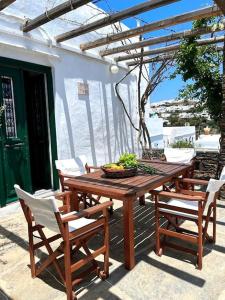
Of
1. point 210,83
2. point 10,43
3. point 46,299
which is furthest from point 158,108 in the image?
point 46,299

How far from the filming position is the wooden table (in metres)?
2.61

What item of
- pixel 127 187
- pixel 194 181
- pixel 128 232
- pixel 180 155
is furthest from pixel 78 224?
pixel 180 155

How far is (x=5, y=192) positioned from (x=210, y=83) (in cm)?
416

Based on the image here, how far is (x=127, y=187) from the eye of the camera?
9.18ft

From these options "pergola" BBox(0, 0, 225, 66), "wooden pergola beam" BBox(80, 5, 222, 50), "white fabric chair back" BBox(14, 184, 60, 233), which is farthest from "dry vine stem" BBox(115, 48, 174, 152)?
"white fabric chair back" BBox(14, 184, 60, 233)

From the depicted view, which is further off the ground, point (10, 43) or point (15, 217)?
point (10, 43)

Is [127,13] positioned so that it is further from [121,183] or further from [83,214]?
[83,214]

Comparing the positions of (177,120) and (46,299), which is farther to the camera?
(177,120)

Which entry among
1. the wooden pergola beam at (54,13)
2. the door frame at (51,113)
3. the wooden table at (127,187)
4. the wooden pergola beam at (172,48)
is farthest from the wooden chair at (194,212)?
the wooden pergola beam at (172,48)

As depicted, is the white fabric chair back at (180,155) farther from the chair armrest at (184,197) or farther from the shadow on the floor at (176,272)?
the shadow on the floor at (176,272)

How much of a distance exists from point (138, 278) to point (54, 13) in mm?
3556

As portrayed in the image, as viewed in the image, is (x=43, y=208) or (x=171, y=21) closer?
(x=43, y=208)

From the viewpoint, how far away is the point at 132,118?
726 centimetres

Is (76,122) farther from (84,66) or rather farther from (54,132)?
(84,66)
